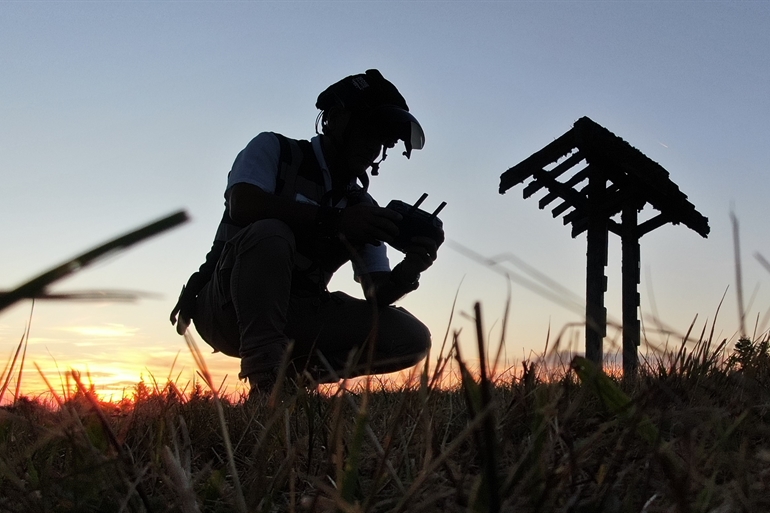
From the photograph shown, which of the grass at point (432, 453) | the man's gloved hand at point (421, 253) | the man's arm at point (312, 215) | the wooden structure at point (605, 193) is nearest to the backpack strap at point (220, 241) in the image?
the man's arm at point (312, 215)

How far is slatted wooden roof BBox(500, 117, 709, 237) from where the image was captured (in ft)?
24.7

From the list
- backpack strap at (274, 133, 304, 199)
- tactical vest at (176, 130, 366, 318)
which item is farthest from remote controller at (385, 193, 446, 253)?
backpack strap at (274, 133, 304, 199)

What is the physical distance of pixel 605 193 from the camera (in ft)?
26.6

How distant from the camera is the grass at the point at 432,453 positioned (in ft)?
2.71

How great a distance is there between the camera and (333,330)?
3.94 metres

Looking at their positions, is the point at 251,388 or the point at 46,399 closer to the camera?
the point at 46,399

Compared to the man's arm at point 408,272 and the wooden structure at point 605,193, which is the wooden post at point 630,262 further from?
the man's arm at point 408,272

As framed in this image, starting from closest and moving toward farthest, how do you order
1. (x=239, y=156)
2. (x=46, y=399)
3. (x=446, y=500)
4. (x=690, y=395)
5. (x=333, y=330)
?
(x=446, y=500)
(x=690, y=395)
(x=46, y=399)
(x=239, y=156)
(x=333, y=330)

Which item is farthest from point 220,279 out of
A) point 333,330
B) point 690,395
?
point 690,395

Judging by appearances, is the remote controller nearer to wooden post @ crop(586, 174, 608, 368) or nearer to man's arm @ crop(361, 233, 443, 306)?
man's arm @ crop(361, 233, 443, 306)

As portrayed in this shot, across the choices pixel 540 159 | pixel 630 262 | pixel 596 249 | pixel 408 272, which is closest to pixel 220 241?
pixel 408 272

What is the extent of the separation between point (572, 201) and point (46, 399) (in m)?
7.16

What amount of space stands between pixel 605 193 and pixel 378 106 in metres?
5.27

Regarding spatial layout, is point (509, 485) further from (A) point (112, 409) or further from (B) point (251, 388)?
(B) point (251, 388)
